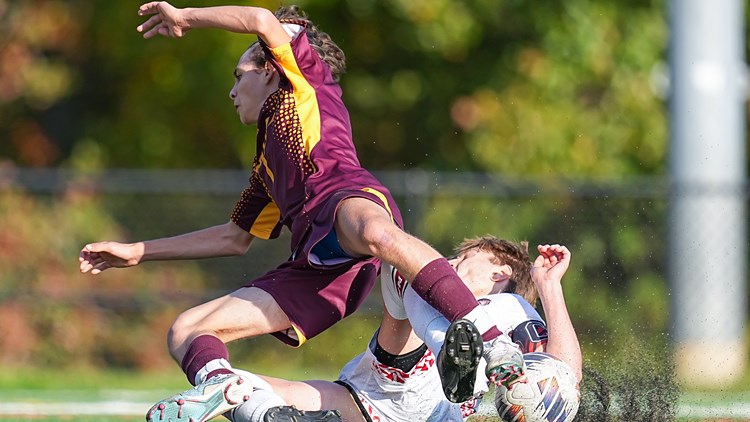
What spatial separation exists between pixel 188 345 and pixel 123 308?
8.14m

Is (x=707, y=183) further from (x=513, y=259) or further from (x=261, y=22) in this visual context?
(x=261, y=22)

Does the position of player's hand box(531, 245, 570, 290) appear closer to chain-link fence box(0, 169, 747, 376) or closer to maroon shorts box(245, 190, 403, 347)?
maroon shorts box(245, 190, 403, 347)

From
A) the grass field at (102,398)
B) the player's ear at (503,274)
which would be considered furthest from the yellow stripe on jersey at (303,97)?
the grass field at (102,398)

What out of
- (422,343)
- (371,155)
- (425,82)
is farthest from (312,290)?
(371,155)

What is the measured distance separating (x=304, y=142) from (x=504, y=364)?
1.48 meters

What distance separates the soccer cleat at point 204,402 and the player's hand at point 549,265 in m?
1.24

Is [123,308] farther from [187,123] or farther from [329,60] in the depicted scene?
[329,60]

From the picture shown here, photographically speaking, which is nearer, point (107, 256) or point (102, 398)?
point (107, 256)

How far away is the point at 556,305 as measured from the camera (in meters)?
4.59

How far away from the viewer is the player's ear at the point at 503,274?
199 inches

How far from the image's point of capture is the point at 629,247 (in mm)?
12523

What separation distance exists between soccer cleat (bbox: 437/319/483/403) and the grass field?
130cm

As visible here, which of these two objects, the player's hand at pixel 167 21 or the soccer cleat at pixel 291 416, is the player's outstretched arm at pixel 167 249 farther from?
the soccer cleat at pixel 291 416

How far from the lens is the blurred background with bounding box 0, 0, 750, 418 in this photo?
40.0ft
